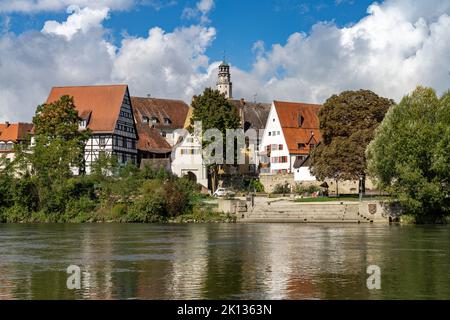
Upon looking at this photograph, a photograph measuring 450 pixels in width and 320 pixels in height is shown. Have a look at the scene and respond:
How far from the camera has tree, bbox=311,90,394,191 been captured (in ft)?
233

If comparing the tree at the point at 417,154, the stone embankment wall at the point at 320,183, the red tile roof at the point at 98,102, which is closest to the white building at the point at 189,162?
the stone embankment wall at the point at 320,183

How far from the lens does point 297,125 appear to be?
99.6m

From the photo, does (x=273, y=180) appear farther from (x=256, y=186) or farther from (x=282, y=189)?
(x=282, y=189)

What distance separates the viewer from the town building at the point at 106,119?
91.3m

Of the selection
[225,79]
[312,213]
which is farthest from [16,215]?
[225,79]

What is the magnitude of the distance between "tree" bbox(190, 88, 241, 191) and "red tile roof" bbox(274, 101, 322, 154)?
1444cm

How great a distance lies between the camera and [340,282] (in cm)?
2409

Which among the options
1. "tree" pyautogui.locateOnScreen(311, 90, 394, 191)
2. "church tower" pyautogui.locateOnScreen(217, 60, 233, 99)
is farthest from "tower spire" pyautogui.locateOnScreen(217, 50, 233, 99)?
"tree" pyautogui.locateOnScreen(311, 90, 394, 191)

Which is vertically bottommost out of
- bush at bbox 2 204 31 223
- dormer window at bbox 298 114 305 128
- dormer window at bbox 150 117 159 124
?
bush at bbox 2 204 31 223

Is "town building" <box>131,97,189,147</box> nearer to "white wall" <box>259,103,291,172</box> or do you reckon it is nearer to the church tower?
"white wall" <box>259,103,291,172</box>

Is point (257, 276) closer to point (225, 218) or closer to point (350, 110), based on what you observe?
point (225, 218)

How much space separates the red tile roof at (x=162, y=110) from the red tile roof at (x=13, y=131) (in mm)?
17258
